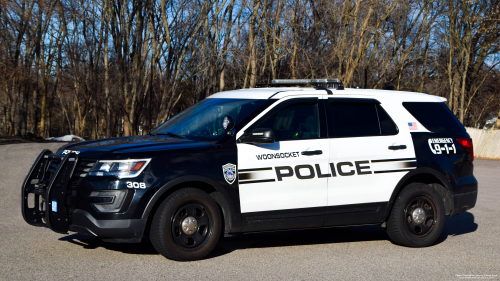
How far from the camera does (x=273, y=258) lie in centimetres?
599

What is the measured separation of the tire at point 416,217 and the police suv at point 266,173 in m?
0.01

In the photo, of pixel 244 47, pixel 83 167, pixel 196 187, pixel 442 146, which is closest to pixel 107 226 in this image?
pixel 83 167

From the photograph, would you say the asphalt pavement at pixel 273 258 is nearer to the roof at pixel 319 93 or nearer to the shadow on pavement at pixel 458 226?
the shadow on pavement at pixel 458 226

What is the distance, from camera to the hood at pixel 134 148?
5.43m

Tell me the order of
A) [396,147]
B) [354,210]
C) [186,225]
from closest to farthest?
1. [186,225]
2. [354,210]
3. [396,147]

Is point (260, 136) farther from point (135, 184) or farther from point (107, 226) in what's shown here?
point (107, 226)

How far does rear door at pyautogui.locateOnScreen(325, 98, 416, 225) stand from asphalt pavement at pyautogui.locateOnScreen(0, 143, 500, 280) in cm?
57

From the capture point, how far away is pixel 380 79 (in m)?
23.0

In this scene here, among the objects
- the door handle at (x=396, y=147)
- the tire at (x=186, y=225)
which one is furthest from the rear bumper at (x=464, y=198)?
the tire at (x=186, y=225)

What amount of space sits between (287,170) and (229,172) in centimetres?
68

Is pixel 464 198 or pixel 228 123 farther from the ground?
pixel 228 123

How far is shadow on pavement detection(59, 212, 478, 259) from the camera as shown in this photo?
6344 millimetres

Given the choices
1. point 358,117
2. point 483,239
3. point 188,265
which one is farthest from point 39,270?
point 483,239

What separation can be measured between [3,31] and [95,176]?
21.7 m
